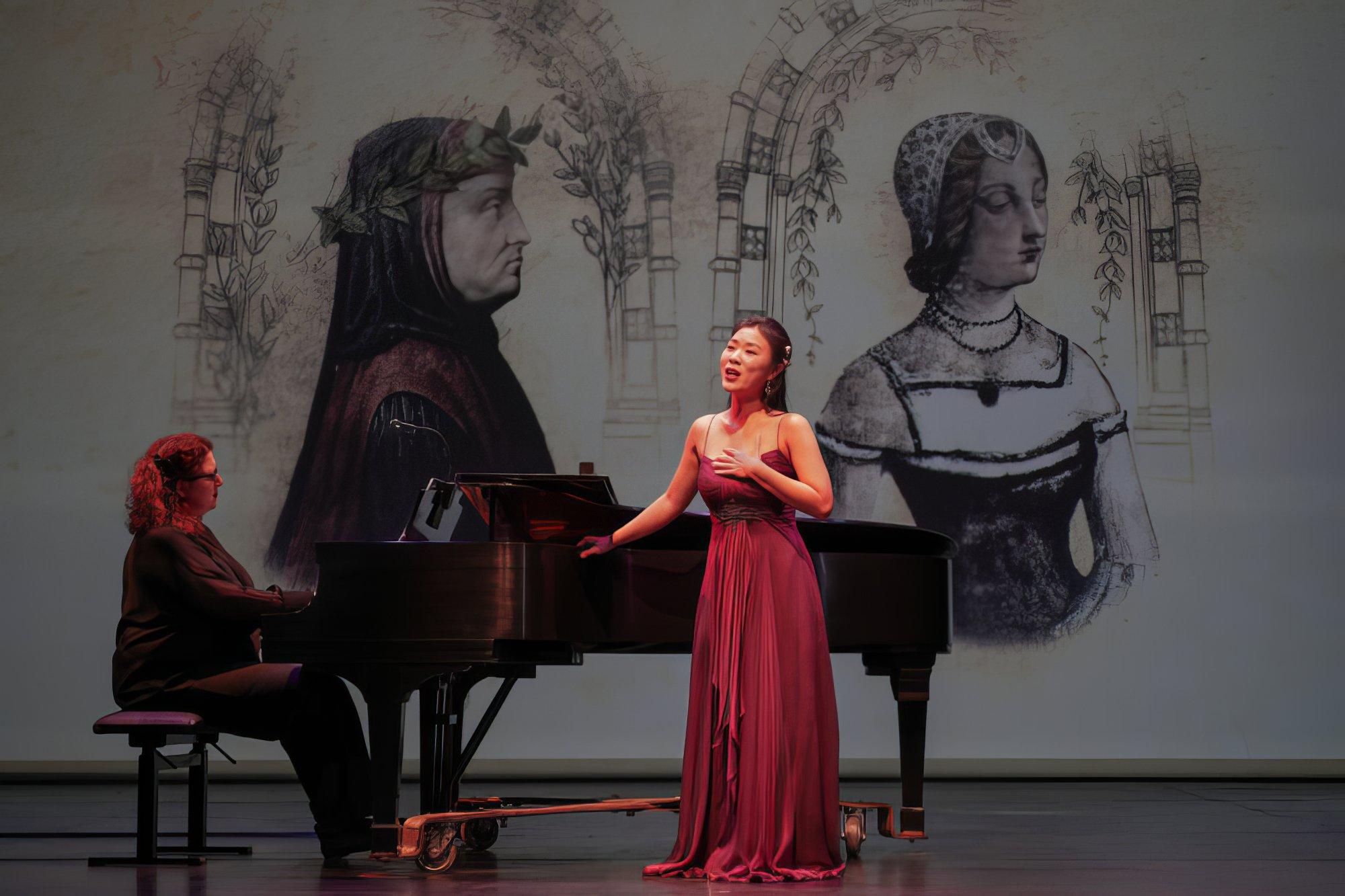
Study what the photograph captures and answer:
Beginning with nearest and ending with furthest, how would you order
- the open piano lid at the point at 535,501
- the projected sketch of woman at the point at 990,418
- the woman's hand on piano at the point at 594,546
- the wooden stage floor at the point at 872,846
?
the wooden stage floor at the point at 872,846 < the woman's hand on piano at the point at 594,546 < the open piano lid at the point at 535,501 < the projected sketch of woman at the point at 990,418

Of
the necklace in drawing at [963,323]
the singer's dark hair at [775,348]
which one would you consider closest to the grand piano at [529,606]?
the singer's dark hair at [775,348]

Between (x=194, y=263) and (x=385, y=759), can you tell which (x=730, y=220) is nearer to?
(x=194, y=263)

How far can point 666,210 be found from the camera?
20.7ft

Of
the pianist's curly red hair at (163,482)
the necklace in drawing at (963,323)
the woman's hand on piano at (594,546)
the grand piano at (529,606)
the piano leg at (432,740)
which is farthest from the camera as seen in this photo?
the necklace in drawing at (963,323)

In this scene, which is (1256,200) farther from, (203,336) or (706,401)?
(203,336)

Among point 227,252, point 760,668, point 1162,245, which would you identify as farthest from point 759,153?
point 760,668

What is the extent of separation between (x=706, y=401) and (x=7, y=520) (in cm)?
315

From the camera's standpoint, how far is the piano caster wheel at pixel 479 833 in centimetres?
383

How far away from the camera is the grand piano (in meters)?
3.23

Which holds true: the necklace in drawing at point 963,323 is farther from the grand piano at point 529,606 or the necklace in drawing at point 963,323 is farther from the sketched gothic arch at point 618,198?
the grand piano at point 529,606

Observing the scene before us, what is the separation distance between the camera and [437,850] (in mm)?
3340

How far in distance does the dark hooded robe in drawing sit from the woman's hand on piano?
2.83 m

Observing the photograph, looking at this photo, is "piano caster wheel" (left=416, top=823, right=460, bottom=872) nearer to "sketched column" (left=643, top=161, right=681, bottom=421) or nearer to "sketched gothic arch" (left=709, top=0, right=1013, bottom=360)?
"sketched column" (left=643, top=161, right=681, bottom=421)

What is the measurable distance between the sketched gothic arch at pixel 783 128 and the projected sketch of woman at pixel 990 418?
41 centimetres
